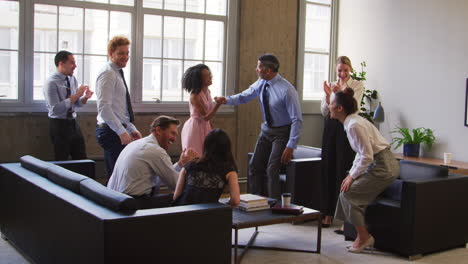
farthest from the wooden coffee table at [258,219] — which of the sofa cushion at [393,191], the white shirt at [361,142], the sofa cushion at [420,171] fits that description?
the sofa cushion at [420,171]

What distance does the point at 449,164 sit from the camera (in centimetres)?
592

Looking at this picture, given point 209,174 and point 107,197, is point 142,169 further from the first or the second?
point 107,197

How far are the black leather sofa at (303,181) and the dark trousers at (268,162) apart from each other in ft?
0.42

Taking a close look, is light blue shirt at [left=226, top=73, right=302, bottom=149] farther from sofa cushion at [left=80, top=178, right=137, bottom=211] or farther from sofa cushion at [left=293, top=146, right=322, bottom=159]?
sofa cushion at [left=80, top=178, right=137, bottom=211]

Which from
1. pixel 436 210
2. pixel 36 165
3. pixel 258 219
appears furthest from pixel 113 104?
pixel 436 210

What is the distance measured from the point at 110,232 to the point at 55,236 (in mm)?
769

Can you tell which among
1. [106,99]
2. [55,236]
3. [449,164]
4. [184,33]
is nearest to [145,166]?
[55,236]

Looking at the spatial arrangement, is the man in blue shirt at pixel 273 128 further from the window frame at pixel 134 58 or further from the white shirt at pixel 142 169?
the white shirt at pixel 142 169

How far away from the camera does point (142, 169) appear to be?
12.1 feet

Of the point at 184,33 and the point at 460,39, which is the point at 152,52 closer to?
the point at 184,33

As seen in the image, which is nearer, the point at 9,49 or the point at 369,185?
the point at 369,185

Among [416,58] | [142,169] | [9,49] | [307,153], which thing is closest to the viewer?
[142,169]

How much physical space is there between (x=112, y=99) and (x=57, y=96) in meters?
0.78

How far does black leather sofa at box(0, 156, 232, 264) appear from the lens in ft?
9.42
